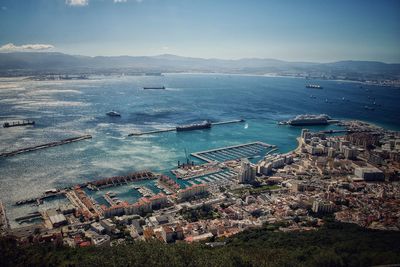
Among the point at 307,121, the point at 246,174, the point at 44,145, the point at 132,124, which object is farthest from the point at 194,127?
the point at 246,174

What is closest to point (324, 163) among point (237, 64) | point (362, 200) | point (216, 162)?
point (362, 200)

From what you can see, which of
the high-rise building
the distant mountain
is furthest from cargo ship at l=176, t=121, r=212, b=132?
the distant mountain

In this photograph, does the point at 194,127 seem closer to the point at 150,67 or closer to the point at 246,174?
the point at 246,174

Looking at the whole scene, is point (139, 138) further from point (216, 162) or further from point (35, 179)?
point (35, 179)

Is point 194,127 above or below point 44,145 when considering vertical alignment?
above

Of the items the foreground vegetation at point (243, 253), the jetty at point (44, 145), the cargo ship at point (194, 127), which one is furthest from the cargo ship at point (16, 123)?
the foreground vegetation at point (243, 253)

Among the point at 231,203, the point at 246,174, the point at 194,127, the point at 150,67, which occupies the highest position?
the point at 150,67

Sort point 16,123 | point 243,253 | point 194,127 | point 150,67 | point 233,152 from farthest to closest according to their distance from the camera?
point 150,67 < point 194,127 < point 16,123 < point 233,152 < point 243,253
